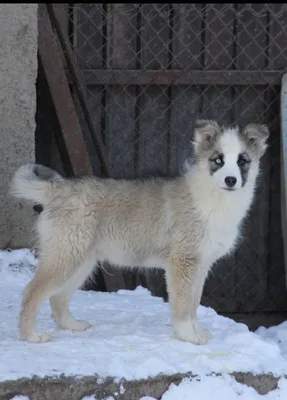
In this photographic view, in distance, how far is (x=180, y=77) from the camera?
25.3 feet

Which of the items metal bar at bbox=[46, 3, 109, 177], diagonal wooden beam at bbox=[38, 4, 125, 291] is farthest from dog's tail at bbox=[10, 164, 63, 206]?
metal bar at bbox=[46, 3, 109, 177]

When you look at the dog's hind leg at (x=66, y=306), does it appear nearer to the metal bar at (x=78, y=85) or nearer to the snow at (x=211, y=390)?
the snow at (x=211, y=390)

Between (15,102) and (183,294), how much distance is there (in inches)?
99.2

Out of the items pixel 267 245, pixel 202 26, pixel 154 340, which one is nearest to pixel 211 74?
pixel 202 26

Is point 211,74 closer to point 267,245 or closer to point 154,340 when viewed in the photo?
point 267,245

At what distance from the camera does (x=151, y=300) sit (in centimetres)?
630

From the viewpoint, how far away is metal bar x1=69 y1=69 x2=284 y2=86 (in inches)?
300

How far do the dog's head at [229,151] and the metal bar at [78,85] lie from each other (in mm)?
2108

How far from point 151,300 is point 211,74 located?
7.67ft

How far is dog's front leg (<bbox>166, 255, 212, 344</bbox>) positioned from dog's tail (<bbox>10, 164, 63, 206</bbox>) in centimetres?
80

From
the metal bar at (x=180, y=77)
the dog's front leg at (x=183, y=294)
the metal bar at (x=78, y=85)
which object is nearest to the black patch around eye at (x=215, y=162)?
the dog's front leg at (x=183, y=294)

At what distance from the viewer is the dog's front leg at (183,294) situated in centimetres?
504

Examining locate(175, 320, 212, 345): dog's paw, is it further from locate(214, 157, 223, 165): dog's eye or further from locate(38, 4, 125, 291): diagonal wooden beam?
locate(38, 4, 125, 291): diagonal wooden beam

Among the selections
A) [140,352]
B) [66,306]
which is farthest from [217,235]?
[66,306]
